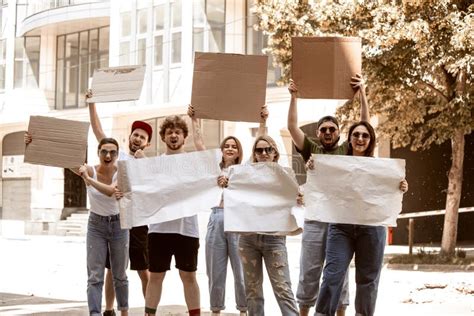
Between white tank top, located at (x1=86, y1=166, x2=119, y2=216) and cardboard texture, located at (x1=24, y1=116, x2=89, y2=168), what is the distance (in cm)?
26

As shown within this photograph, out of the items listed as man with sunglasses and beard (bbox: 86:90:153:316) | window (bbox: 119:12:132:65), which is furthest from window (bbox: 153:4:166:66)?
man with sunglasses and beard (bbox: 86:90:153:316)

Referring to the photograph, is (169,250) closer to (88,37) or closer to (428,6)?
(428,6)

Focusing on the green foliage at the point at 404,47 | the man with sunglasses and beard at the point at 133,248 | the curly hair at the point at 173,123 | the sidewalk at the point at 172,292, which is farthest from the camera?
the green foliage at the point at 404,47

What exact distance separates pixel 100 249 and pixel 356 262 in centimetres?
248

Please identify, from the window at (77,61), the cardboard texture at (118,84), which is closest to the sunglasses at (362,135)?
the cardboard texture at (118,84)

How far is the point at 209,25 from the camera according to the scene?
32.6 metres

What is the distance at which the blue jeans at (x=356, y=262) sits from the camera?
706cm

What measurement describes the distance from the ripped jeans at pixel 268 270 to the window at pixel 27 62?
36.4 metres

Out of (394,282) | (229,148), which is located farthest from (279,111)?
(229,148)

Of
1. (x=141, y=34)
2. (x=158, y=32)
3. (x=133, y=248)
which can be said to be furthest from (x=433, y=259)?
(x=141, y=34)

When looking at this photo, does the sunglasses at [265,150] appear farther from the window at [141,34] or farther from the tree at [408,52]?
the window at [141,34]

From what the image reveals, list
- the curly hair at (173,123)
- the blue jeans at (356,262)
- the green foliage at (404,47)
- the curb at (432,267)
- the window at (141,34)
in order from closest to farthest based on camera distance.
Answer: the blue jeans at (356,262) → the curly hair at (173,123) → the green foliage at (404,47) → the curb at (432,267) → the window at (141,34)

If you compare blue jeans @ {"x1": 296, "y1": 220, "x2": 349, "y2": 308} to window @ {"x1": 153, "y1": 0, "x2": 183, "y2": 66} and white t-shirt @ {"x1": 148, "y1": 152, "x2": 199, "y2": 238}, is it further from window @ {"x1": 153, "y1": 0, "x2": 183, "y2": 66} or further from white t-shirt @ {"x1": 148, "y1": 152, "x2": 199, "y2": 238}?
window @ {"x1": 153, "y1": 0, "x2": 183, "y2": 66}

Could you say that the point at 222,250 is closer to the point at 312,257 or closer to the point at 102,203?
the point at 312,257
